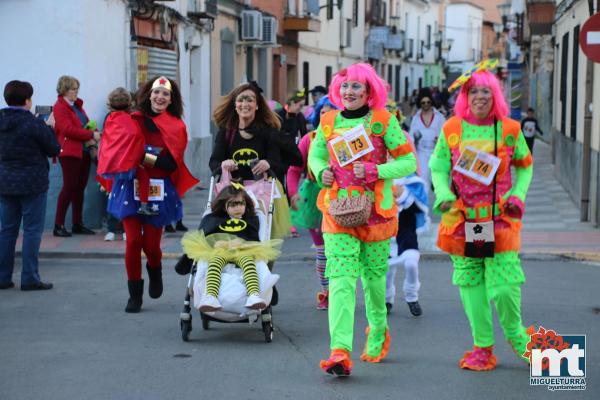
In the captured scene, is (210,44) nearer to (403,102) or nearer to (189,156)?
→ (189,156)

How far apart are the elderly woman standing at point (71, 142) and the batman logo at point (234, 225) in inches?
224

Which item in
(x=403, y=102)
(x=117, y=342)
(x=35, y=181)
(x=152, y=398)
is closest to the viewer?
(x=152, y=398)

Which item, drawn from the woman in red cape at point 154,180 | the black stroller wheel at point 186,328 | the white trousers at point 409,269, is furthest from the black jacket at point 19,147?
the white trousers at point 409,269

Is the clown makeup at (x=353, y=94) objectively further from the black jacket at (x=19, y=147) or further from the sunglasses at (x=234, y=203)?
the black jacket at (x=19, y=147)

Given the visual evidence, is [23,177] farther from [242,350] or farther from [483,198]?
[483,198]

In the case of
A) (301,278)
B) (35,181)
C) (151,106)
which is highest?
(151,106)

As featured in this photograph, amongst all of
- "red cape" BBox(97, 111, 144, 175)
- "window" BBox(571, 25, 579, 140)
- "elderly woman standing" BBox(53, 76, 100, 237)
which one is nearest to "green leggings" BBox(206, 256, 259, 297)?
"red cape" BBox(97, 111, 144, 175)

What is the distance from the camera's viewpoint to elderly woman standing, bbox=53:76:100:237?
42.6 ft

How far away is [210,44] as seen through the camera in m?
22.2

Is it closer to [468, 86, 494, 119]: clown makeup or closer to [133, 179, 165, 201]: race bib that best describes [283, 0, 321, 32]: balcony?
[133, 179, 165, 201]: race bib

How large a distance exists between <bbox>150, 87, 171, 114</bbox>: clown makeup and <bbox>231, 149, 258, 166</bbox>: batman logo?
792 mm

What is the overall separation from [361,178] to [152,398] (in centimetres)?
182

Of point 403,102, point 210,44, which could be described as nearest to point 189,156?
point 210,44

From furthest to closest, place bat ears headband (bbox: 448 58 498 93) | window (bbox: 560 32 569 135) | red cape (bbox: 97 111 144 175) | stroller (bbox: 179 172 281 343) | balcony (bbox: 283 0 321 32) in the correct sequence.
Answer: balcony (bbox: 283 0 321 32) < window (bbox: 560 32 569 135) < red cape (bbox: 97 111 144 175) < stroller (bbox: 179 172 281 343) < bat ears headband (bbox: 448 58 498 93)
